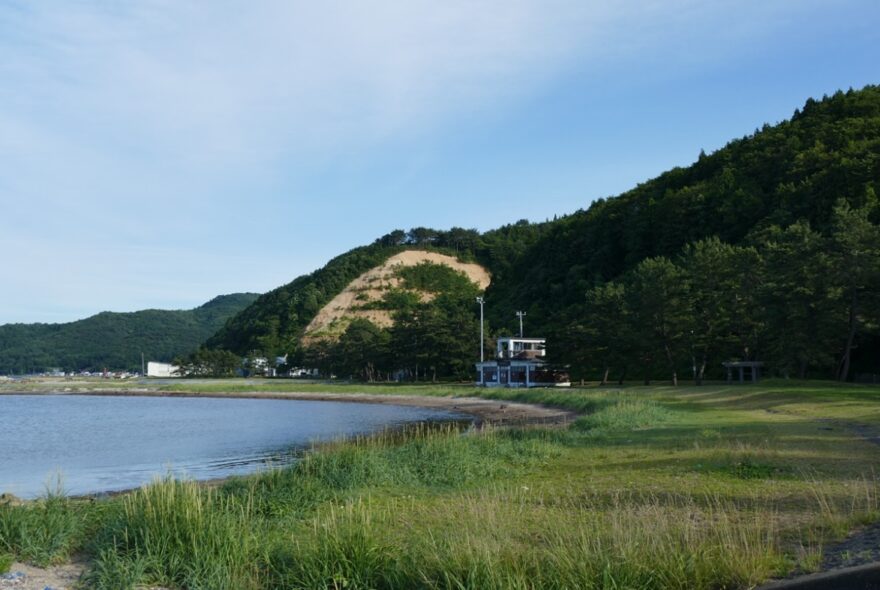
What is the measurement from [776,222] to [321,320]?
329 feet

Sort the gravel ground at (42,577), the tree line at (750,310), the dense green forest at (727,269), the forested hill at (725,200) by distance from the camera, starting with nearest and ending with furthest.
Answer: the gravel ground at (42,577) → the tree line at (750,310) → the dense green forest at (727,269) → the forested hill at (725,200)

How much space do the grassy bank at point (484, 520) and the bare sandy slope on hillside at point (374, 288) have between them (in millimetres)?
122295

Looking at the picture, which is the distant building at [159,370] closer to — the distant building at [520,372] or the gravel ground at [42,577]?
the distant building at [520,372]

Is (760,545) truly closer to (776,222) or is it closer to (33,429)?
(33,429)

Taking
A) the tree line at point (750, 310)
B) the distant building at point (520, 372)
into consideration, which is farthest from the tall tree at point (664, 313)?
the distant building at point (520, 372)

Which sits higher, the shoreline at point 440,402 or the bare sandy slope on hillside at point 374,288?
the bare sandy slope on hillside at point 374,288

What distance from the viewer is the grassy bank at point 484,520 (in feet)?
22.4

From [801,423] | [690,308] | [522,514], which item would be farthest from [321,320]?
[522,514]

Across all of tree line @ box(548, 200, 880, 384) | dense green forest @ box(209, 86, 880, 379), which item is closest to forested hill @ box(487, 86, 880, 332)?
dense green forest @ box(209, 86, 880, 379)

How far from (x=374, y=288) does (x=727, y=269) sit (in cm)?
11180

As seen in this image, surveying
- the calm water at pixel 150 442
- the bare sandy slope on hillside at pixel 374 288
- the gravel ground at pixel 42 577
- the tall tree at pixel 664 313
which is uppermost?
the bare sandy slope on hillside at pixel 374 288

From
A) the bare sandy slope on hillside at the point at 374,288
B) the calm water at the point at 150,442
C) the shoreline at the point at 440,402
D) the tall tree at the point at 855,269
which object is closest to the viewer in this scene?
the calm water at the point at 150,442

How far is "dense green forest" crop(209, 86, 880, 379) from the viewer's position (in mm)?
43706

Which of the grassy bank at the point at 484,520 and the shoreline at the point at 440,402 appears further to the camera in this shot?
the shoreline at the point at 440,402
